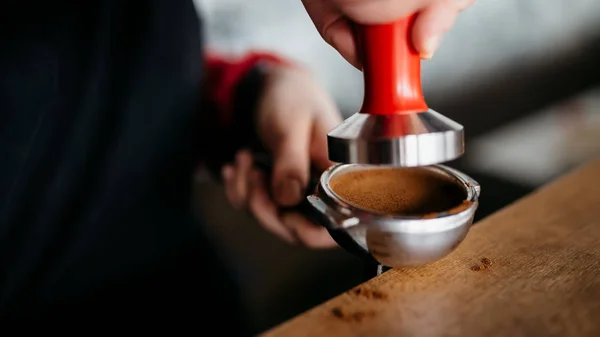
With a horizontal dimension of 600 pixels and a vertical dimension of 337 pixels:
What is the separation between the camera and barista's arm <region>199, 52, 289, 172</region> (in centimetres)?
84

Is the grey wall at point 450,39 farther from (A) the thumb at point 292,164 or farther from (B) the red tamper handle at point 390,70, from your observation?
(B) the red tamper handle at point 390,70

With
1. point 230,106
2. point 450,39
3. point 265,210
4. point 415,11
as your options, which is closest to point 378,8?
point 415,11

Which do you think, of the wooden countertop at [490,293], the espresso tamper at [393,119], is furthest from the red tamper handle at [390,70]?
the wooden countertop at [490,293]

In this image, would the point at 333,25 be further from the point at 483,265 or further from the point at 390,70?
the point at 483,265

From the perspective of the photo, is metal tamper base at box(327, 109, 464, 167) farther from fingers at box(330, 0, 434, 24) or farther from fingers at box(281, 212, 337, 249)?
fingers at box(281, 212, 337, 249)

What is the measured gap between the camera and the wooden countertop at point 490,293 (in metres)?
0.33

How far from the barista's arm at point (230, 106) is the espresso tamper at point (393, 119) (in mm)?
455

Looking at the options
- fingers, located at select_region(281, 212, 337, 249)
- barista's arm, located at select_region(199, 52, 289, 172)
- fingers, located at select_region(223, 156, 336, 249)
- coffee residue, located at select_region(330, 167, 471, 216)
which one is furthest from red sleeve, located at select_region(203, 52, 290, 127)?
coffee residue, located at select_region(330, 167, 471, 216)

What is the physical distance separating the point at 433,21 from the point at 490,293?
0.63 ft

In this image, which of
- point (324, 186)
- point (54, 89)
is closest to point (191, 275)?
point (54, 89)

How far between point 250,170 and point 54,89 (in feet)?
0.91

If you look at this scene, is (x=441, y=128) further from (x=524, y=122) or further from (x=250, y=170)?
(x=524, y=122)

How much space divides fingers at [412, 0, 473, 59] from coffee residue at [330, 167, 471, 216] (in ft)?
0.37

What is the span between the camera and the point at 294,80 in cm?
80
